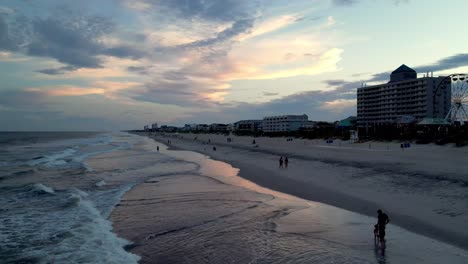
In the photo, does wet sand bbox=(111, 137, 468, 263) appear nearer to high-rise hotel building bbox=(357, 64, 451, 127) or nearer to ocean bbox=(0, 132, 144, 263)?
ocean bbox=(0, 132, 144, 263)

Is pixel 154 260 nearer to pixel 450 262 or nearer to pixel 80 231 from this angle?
pixel 80 231

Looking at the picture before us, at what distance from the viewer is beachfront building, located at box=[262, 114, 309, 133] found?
142488mm

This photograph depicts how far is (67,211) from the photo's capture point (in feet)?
49.5

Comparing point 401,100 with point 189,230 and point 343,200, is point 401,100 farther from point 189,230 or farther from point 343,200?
point 189,230

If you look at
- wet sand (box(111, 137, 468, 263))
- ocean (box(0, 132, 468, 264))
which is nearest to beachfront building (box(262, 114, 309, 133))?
ocean (box(0, 132, 468, 264))

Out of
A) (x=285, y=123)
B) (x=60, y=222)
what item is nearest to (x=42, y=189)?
(x=60, y=222)

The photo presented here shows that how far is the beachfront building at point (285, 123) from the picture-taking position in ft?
467

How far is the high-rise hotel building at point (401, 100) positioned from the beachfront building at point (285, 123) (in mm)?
41459

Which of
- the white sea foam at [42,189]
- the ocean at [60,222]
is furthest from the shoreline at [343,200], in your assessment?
the white sea foam at [42,189]

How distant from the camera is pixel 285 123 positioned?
144750 mm

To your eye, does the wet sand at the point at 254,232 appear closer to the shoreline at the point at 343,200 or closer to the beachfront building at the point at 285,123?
the shoreline at the point at 343,200

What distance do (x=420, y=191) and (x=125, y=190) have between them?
1518 centimetres

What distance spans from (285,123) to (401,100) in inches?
2344

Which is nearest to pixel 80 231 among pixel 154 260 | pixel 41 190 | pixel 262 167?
pixel 154 260
